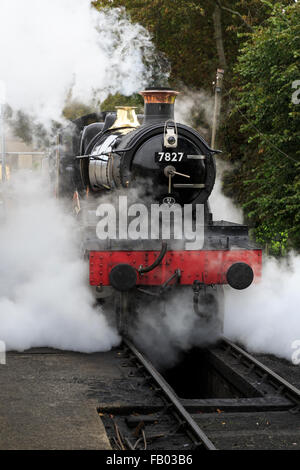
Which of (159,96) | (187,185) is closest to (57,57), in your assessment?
(159,96)

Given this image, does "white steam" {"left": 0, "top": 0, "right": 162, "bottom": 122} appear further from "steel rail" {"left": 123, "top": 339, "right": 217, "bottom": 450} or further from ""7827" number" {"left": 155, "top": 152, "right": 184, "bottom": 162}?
"steel rail" {"left": 123, "top": 339, "right": 217, "bottom": 450}

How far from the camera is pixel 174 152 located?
23.5ft

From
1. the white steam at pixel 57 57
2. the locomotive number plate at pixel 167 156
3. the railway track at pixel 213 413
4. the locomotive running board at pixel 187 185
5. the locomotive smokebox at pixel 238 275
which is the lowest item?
the railway track at pixel 213 413

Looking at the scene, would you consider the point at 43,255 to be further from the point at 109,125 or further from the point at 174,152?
the point at 174,152

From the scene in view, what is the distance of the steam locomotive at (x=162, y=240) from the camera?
22.6 ft

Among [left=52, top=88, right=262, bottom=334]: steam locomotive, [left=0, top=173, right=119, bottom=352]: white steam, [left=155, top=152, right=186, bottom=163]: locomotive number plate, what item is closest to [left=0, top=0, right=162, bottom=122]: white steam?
[left=0, top=173, right=119, bottom=352]: white steam

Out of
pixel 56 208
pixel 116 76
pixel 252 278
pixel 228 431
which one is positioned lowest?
pixel 228 431

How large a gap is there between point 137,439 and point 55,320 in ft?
8.89

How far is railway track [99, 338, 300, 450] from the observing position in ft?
16.0

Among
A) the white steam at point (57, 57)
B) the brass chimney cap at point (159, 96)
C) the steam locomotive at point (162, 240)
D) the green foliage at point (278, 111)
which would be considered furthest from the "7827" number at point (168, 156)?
the white steam at point (57, 57)

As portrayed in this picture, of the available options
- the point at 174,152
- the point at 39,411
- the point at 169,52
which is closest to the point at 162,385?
the point at 39,411

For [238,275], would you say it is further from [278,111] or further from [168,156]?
[278,111]

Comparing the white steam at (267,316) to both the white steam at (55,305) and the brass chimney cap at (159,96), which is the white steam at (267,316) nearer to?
the white steam at (55,305)

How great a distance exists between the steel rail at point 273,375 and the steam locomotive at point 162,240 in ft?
1.50
